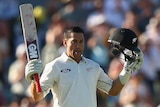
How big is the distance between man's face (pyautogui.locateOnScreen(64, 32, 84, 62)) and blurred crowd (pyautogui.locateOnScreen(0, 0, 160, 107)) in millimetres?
3136

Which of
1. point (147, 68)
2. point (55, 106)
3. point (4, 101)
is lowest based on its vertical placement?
point (4, 101)

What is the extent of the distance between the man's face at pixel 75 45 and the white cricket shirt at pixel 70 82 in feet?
0.18

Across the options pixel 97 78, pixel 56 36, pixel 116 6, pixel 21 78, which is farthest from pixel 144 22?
pixel 97 78

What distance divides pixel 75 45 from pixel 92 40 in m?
4.21

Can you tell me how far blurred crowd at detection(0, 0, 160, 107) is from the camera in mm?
10484

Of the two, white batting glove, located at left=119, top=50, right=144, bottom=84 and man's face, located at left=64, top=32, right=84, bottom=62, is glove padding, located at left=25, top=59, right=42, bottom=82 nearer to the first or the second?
man's face, located at left=64, top=32, right=84, bottom=62

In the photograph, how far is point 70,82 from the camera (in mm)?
7004

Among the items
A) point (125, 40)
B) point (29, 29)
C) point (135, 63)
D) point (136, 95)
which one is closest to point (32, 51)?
point (29, 29)

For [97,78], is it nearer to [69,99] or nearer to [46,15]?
[69,99]

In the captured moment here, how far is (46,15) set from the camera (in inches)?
485

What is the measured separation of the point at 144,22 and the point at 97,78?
4.41 m

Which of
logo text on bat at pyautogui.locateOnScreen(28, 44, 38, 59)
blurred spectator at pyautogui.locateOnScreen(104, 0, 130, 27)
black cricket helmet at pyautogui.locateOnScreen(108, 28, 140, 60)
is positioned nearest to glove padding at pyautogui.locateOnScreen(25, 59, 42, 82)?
logo text on bat at pyautogui.locateOnScreen(28, 44, 38, 59)

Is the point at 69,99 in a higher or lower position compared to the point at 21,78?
higher

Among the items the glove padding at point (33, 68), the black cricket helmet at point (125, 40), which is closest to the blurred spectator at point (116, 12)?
the black cricket helmet at point (125, 40)
